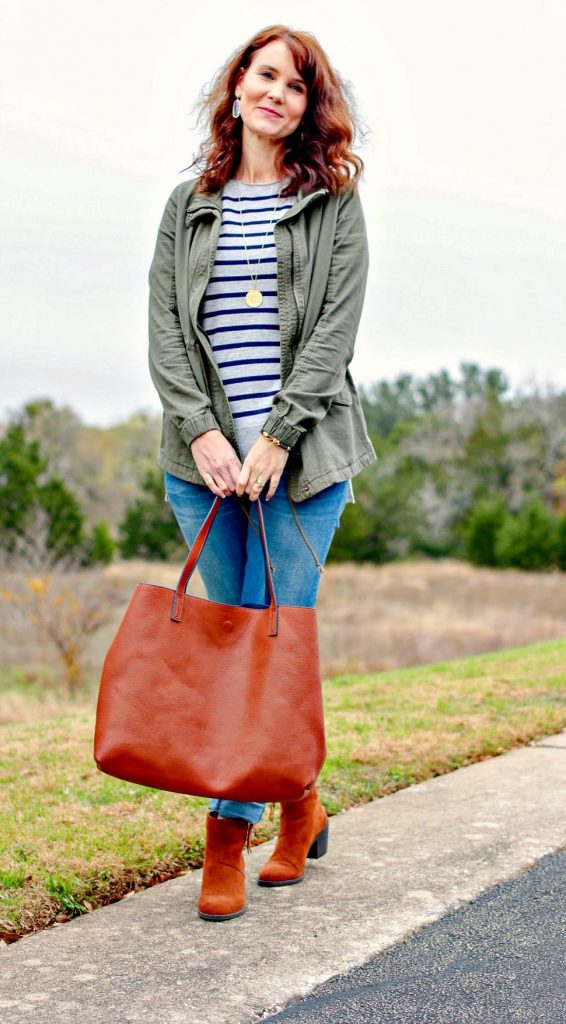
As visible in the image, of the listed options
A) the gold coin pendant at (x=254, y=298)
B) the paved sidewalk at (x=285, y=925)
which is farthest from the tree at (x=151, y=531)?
the gold coin pendant at (x=254, y=298)

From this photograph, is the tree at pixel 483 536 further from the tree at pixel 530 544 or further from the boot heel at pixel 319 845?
the boot heel at pixel 319 845

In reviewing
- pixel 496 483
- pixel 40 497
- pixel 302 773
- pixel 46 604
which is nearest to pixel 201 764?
pixel 302 773

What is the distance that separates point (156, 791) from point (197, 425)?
1577 mm

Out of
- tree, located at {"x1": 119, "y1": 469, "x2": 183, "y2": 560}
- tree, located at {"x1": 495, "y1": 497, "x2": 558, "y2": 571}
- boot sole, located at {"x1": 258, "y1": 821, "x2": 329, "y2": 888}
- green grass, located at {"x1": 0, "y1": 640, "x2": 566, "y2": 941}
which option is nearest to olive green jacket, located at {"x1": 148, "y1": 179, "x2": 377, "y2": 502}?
boot sole, located at {"x1": 258, "y1": 821, "x2": 329, "y2": 888}

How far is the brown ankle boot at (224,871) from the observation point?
2586 mm

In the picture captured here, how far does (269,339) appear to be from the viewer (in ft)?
9.20

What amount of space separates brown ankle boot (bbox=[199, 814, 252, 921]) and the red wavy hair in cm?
170

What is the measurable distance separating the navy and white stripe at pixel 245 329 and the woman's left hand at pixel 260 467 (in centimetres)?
14

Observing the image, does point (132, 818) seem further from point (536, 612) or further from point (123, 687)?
point (536, 612)

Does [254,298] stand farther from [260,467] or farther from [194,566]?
[194,566]

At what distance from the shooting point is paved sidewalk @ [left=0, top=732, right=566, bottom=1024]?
2135 mm

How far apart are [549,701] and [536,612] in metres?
21.1

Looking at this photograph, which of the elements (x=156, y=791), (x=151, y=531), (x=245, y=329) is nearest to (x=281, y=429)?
(x=245, y=329)

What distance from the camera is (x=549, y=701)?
212 inches
